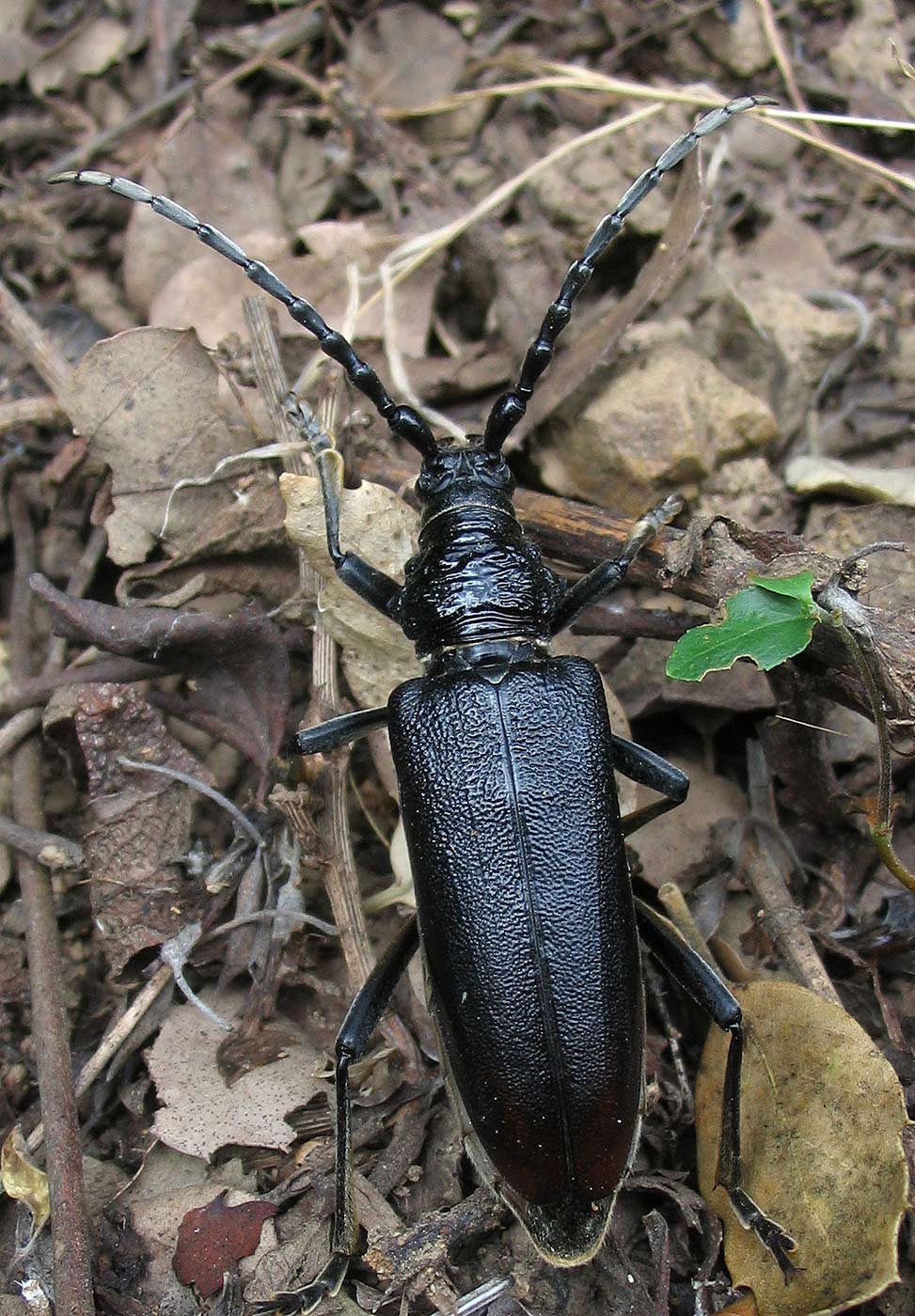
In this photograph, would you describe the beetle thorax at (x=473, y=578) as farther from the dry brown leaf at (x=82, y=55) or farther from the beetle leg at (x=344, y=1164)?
the dry brown leaf at (x=82, y=55)

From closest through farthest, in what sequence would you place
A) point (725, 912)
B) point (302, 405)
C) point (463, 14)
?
point (725, 912) → point (302, 405) → point (463, 14)

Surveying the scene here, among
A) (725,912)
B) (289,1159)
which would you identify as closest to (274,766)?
(289,1159)

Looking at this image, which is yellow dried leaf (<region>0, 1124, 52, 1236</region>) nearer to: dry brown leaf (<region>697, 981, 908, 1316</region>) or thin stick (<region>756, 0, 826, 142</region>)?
dry brown leaf (<region>697, 981, 908, 1316</region>)

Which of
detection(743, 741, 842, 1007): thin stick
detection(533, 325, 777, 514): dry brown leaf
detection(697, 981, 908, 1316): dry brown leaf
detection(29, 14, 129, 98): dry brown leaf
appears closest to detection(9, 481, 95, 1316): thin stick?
detection(697, 981, 908, 1316): dry brown leaf

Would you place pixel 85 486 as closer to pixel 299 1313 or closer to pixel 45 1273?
pixel 45 1273

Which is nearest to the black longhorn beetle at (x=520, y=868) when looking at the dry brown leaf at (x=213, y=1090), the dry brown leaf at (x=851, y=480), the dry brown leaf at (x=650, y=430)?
the dry brown leaf at (x=213, y=1090)

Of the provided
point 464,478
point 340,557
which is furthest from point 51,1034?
point 464,478

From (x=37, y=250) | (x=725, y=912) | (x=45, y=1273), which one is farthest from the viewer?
(x=37, y=250)

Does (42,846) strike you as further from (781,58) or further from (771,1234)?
(781,58)
